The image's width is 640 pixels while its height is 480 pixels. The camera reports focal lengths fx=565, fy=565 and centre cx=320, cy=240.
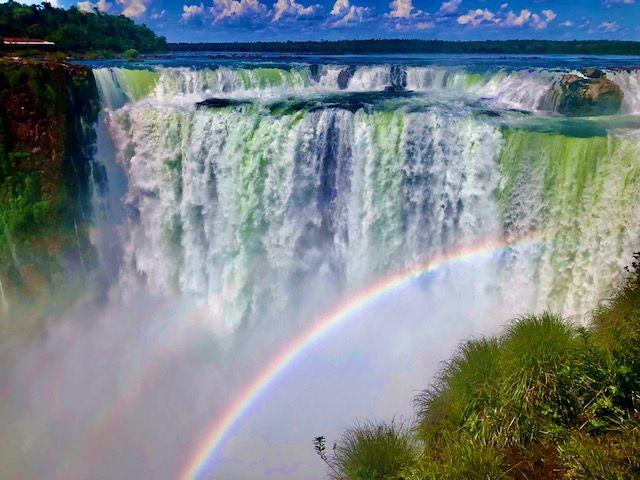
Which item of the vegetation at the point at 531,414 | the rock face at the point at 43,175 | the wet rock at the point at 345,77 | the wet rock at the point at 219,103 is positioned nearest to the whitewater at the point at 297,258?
the wet rock at the point at 219,103

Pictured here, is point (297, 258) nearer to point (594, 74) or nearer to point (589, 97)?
point (589, 97)

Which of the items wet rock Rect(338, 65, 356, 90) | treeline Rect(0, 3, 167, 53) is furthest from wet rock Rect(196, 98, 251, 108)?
treeline Rect(0, 3, 167, 53)

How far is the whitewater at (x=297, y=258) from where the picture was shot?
9500 mm

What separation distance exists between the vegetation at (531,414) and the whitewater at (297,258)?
339 centimetres

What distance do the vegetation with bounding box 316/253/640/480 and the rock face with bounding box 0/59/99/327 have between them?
9.14 m

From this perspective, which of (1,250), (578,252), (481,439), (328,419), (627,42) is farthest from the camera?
(627,42)

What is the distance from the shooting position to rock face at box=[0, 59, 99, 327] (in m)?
11.7

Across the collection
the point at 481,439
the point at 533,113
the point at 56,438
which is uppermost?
the point at 533,113

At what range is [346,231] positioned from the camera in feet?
37.7

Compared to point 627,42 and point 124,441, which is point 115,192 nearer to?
point 124,441

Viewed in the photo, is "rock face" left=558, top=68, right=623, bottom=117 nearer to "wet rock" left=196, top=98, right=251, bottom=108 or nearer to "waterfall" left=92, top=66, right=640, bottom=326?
"waterfall" left=92, top=66, right=640, bottom=326

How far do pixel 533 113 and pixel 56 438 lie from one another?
11.9 m

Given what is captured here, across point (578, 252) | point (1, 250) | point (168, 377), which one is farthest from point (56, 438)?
point (578, 252)

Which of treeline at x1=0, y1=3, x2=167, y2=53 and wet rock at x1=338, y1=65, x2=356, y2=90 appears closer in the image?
wet rock at x1=338, y1=65, x2=356, y2=90
